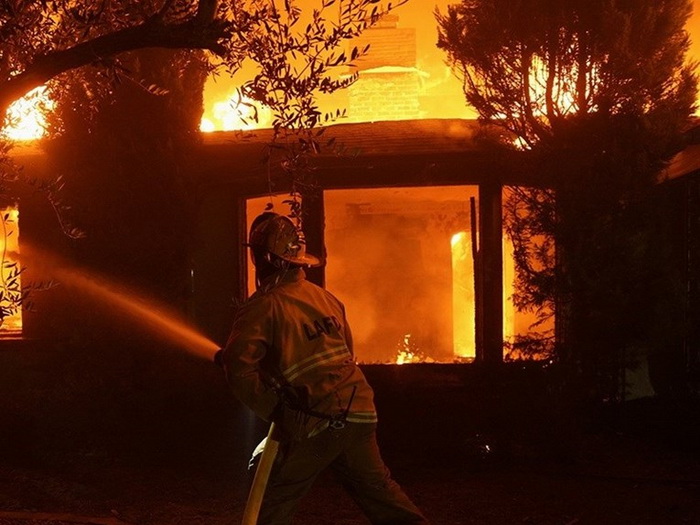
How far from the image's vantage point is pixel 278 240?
154 inches

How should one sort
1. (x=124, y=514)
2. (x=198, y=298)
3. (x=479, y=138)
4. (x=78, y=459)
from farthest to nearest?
(x=198, y=298)
(x=479, y=138)
(x=78, y=459)
(x=124, y=514)

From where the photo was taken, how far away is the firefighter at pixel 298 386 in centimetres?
361

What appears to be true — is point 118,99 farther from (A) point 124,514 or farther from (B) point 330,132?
(A) point 124,514

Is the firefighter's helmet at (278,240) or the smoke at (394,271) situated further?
the smoke at (394,271)

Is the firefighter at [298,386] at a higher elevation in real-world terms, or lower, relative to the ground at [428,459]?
higher

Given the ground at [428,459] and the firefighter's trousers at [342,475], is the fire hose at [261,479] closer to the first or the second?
the firefighter's trousers at [342,475]

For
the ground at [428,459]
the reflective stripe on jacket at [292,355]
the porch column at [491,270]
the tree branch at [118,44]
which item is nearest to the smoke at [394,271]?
the porch column at [491,270]

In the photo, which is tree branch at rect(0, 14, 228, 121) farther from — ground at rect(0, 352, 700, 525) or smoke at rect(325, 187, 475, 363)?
smoke at rect(325, 187, 475, 363)

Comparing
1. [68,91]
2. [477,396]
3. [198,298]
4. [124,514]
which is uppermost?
[68,91]

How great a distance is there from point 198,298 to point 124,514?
15.1ft

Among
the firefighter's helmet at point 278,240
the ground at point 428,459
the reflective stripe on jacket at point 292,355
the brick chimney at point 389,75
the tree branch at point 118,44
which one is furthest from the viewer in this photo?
the brick chimney at point 389,75

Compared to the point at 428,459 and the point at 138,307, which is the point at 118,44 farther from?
the point at 428,459

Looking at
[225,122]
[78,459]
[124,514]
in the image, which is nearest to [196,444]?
[78,459]

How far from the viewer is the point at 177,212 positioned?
29.0 feet
